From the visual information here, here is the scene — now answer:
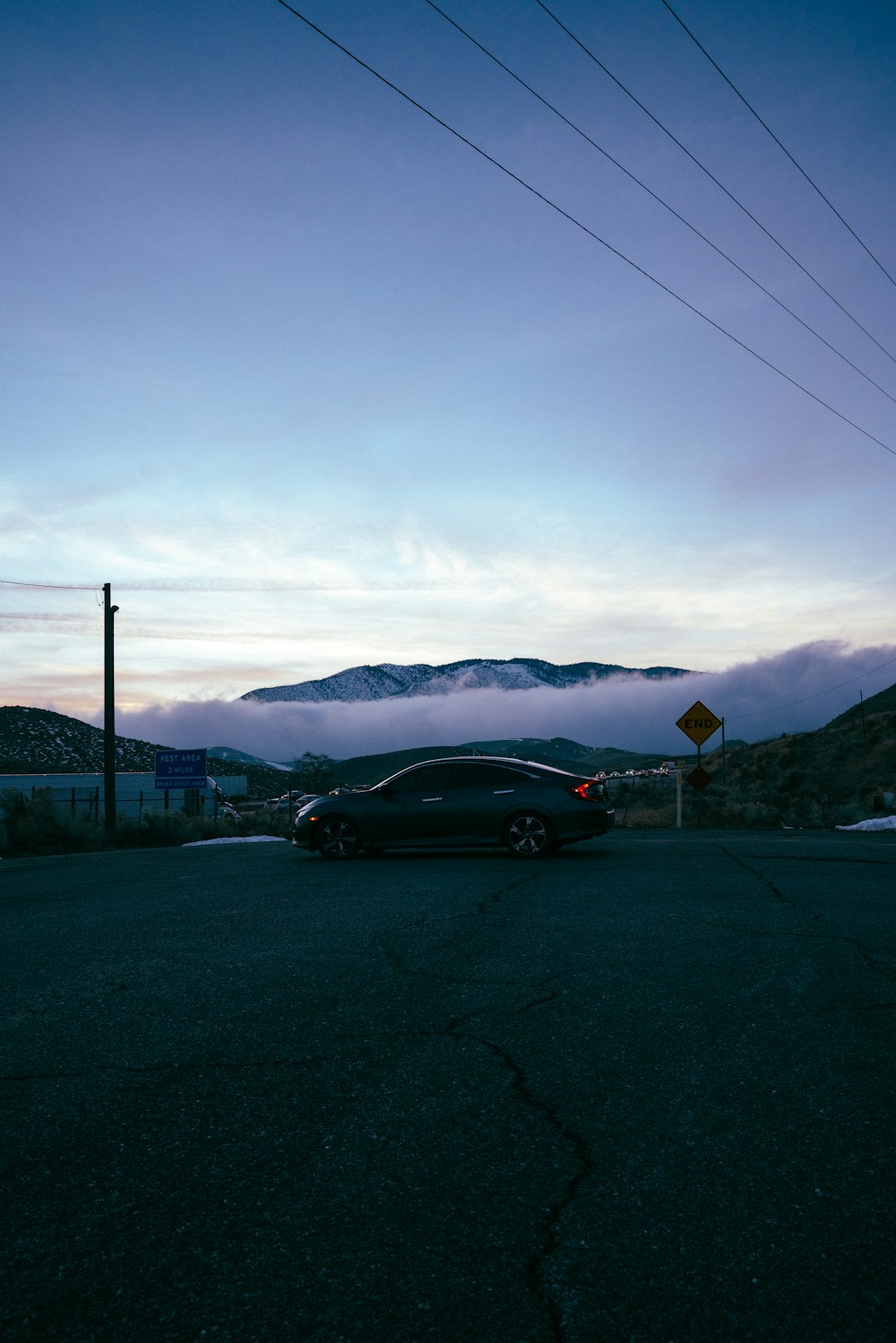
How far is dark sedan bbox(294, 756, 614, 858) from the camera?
14.4 metres

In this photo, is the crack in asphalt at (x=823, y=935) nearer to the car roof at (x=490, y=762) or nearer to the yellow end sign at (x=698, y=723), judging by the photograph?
the car roof at (x=490, y=762)

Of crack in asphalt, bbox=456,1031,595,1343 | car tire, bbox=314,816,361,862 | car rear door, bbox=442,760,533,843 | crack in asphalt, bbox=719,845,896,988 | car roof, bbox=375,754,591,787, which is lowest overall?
crack in asphalt, bbox=719,845,896,988

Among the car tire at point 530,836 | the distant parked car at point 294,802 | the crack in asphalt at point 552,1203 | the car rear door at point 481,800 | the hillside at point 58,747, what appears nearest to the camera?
the crack in asphalt at point 552,1203

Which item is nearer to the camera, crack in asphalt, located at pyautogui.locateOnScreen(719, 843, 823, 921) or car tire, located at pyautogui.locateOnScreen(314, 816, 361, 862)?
crack in asphalt, located at pyautogui.locateOnScreen(719, 843, 823, 921)

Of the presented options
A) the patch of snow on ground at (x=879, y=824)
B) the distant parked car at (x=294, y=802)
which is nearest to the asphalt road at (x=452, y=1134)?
the patch of snow on ground at (x=879, y=824)

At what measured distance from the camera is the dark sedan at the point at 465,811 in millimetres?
14359

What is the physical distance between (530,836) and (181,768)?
31.2 m

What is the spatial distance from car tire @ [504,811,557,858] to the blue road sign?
99.4 feet

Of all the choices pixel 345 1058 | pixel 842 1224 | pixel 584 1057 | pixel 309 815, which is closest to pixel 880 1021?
pixel 584 1057

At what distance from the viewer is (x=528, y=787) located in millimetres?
14500

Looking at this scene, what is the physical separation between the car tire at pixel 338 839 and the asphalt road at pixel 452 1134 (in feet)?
22.6

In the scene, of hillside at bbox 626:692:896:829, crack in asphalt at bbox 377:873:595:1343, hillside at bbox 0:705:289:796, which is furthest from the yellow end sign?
hillside at bbox 0:705:289:796

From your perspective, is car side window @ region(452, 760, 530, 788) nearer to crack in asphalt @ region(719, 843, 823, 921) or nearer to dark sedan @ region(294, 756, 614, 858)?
dark sedan @ region(294, 756, 614, 858)

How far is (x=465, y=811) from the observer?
47.9 ft
